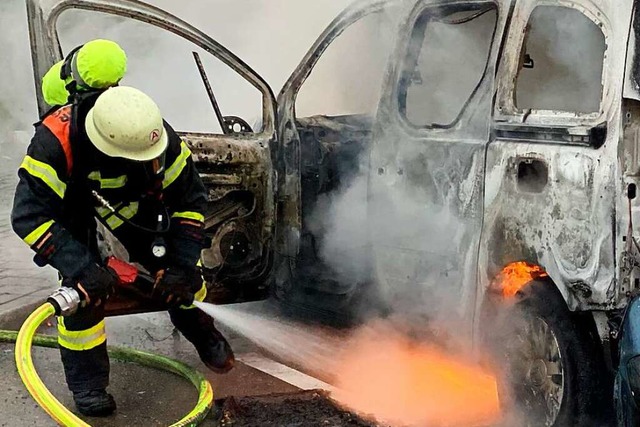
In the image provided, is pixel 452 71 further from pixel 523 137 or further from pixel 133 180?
pixel 133 180

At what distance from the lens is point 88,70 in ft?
13.5

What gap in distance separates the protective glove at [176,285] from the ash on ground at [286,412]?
24.4 inches

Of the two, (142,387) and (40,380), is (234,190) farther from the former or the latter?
(40,380)

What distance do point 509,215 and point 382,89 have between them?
1.39 m

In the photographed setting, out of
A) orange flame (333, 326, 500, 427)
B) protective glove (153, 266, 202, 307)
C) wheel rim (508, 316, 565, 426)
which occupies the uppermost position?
protective glove (153, 266, 202, 307)

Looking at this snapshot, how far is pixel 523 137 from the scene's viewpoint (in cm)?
387

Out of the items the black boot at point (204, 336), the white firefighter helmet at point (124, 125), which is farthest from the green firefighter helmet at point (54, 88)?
the black boot at point (204, 336)

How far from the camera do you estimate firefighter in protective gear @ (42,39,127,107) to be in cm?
413

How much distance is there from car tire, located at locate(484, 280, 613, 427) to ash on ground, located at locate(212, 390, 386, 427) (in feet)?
2.41

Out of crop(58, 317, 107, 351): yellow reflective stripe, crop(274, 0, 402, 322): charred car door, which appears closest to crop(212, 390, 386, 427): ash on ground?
crop(58, 317, 107, 351): yellow reflective stripe

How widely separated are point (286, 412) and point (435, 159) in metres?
1.57

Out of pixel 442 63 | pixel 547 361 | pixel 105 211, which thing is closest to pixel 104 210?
pixel 105 211

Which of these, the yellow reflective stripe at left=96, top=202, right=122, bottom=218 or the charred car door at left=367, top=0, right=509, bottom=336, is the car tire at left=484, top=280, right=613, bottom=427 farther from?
the yellow reflective stripe at left=96, top=202, right=122, bottom=218

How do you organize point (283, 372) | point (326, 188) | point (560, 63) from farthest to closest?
point (326, 188) < point (283, 372) < point (560, 63)
